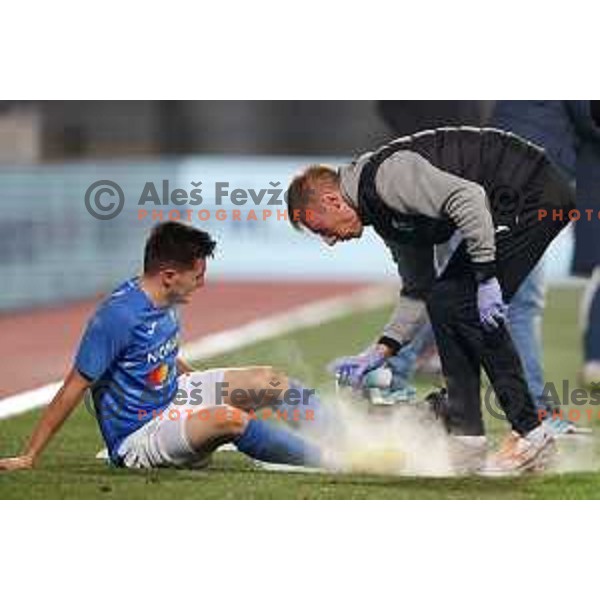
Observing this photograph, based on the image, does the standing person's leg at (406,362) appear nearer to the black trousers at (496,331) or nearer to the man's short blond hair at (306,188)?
the black trousers at (496,331)

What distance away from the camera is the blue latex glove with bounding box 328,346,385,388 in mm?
4559

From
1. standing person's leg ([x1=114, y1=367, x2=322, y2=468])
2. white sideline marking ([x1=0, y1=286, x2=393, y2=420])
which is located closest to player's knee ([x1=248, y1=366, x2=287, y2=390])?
standing person's leg ([x1=114, y1=367, x2=322, y2=468])

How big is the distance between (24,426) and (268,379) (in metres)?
0.56

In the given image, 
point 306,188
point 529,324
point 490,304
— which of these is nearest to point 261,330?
point 529,324

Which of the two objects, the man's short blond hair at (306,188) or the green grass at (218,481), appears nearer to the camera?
the green grass at (218,481)

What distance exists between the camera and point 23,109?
8.75 meters

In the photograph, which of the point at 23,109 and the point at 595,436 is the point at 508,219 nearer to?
the point at 595,436

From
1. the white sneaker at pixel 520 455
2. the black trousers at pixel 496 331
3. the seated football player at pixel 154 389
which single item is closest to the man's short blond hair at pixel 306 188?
the seated football player at pixel 154 389

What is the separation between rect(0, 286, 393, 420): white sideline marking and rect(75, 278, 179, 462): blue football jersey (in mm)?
192

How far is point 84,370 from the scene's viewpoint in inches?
170

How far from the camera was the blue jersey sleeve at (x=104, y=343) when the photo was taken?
14.1ft

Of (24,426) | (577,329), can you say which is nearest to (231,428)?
(24,426)

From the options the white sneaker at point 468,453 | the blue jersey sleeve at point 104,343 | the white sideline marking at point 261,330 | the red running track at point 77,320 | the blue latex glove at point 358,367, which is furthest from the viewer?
the red running track at point 77,320

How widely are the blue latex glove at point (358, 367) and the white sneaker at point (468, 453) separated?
26cm
